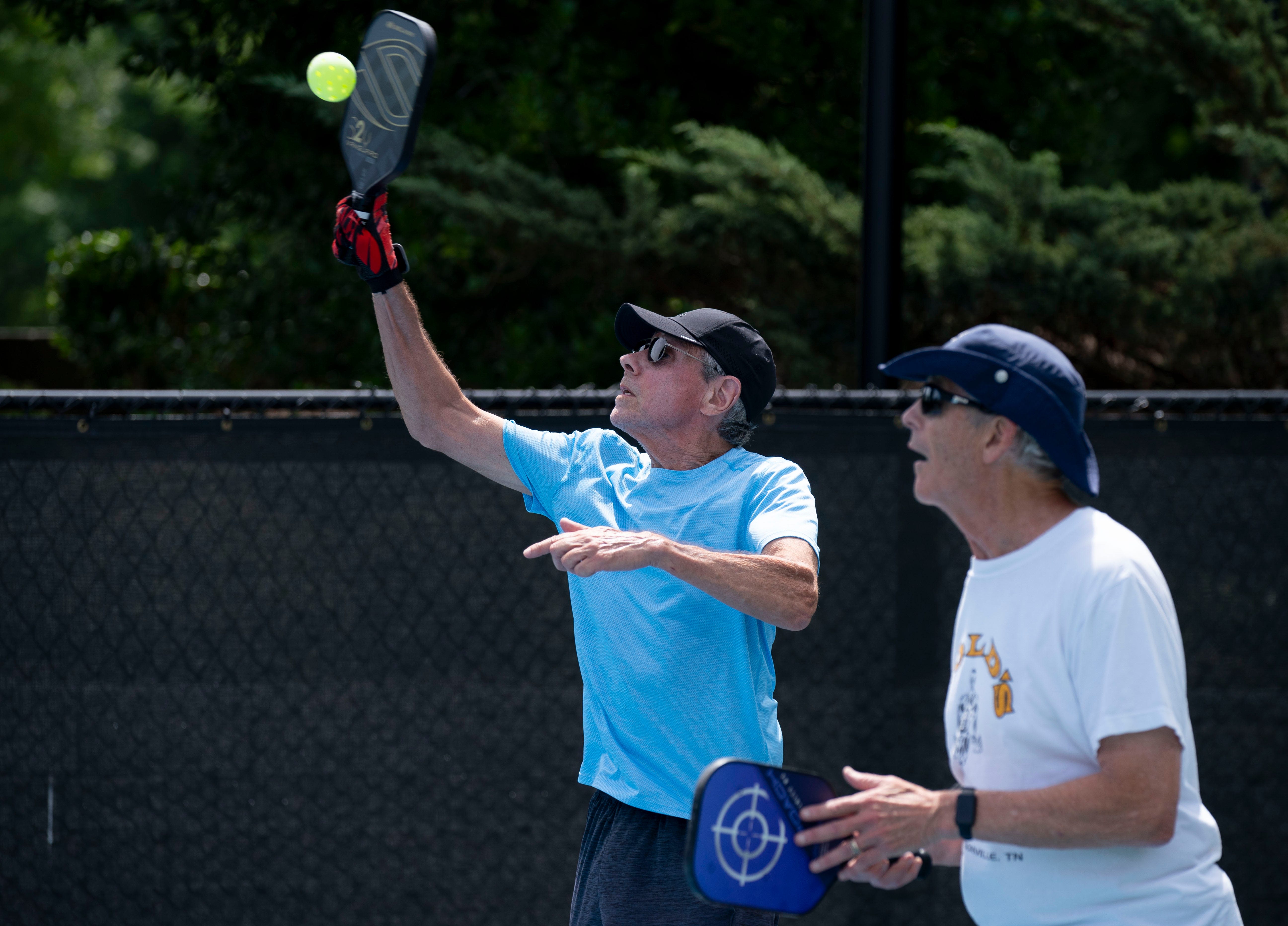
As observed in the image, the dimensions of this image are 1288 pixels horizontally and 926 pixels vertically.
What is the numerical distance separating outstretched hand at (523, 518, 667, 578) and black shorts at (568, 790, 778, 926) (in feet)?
1.99

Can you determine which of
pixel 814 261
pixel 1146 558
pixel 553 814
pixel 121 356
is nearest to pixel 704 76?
pixel 814 261

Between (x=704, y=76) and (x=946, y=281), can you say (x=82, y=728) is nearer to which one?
(x=946, y=281)

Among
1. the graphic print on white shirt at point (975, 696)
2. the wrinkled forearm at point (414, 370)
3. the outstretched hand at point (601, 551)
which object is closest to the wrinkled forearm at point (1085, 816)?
the graphic print on white shirt at point (975, 696)

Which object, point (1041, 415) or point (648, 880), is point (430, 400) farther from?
point (1041, 415)

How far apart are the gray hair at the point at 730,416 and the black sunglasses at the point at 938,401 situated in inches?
30.5

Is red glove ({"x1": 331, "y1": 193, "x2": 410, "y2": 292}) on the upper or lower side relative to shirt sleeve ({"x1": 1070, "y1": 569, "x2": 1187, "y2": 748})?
upper

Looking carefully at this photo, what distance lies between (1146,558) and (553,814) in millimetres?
2048

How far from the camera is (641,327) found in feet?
8.61

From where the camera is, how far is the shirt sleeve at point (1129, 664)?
156 centimetres

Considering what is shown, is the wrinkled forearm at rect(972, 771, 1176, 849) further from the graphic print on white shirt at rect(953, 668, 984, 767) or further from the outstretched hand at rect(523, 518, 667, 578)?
the outstretched hand at rect(523, 518, 667, 578)

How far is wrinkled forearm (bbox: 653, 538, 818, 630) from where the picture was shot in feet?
6.86

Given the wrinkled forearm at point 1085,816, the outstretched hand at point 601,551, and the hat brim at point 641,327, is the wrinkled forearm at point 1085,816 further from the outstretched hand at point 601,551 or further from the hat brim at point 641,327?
the hat brim at point 641,327

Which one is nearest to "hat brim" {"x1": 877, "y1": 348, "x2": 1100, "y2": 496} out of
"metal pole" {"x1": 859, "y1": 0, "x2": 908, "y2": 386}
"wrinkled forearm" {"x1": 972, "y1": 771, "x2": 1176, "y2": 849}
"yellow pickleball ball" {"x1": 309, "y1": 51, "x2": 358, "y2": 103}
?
"wrinkled forearm" {"x1": 972, "y1": 771, "x2": 1176, "y2": 849}

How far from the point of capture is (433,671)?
3.28 metres
